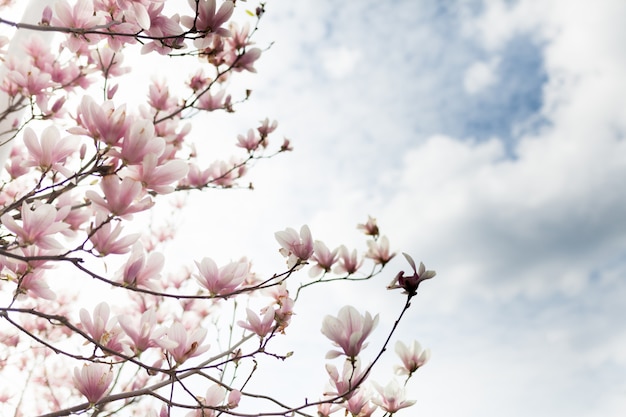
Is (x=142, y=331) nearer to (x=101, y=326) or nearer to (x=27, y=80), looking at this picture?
(x=101, y=326)

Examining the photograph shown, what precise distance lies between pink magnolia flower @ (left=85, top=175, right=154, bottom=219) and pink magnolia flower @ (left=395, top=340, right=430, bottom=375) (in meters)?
1.06

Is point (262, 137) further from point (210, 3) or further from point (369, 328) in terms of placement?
point (369, 328)

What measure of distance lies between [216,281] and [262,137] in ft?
5.80

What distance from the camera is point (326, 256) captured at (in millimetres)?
1851

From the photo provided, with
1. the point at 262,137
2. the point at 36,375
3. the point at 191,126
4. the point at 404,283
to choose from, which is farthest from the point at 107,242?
the point at 36,375

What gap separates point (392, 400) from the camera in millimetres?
1585

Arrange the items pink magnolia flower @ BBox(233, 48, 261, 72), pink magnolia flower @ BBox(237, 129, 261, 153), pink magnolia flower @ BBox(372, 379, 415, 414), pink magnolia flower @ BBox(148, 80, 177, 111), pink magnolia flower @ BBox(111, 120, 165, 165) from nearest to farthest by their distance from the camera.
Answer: pink magnolia flower @ BBox(111, 120, 165, 165), pink magnolia flower @ BBox(372, 379, 415, 414), pink magnolia flower @ BBox(233, 48, 261, 72), pink magnolia flower @ BBox(148, 80, 177, 111), pink magnolia flower @ BBox(237, 129, 261, 153)

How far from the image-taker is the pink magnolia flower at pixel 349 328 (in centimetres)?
136

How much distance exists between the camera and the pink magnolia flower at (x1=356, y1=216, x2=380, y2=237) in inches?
89.3

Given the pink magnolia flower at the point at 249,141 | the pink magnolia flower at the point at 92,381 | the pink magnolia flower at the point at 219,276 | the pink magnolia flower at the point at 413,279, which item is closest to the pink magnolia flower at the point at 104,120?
the pink magnolia flower at the point at 219,276

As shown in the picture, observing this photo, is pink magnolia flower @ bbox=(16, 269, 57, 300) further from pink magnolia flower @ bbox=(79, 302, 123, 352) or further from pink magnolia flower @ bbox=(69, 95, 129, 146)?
pink magnolia flower @ bbox=(69, 95, 129, 146)

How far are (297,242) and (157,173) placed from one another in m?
0.52

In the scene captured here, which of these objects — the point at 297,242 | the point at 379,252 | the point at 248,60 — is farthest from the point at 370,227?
the point at 248,60

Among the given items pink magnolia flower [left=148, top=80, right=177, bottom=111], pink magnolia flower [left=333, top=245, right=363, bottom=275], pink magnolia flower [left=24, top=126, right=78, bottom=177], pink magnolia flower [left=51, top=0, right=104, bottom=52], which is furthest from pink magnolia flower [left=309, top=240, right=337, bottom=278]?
pink magnolia flower [left=148, top=80, right=177, bottom=111]
